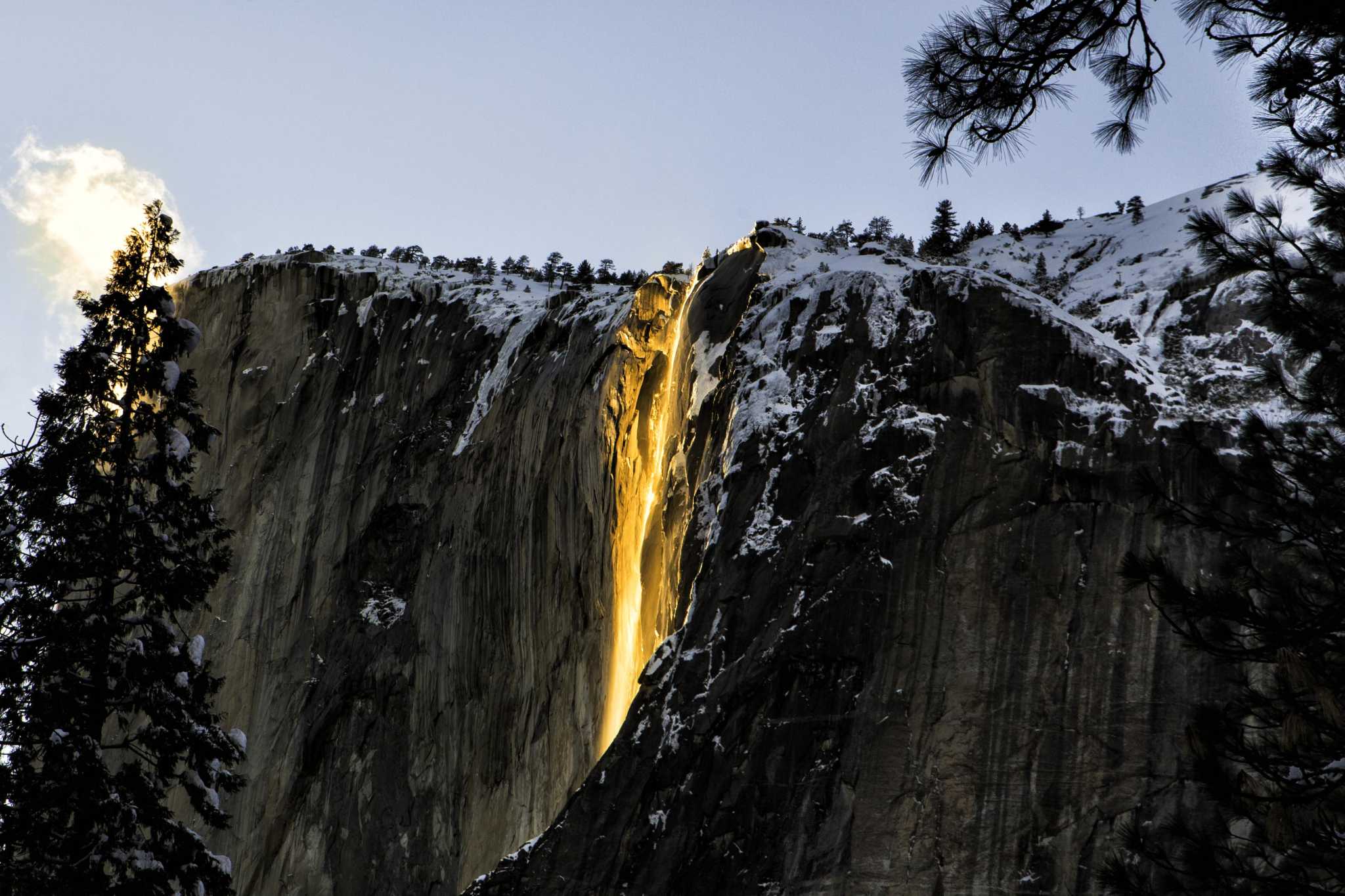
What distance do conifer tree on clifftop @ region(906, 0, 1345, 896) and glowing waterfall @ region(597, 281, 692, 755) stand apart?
16.0 m

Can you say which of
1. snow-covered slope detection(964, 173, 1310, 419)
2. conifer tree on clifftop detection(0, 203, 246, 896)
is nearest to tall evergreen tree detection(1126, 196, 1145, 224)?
snow-covered slope detection(964, 173, 1310, 419)

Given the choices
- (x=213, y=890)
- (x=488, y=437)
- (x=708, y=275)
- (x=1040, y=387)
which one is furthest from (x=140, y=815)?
(x=488, y=437)

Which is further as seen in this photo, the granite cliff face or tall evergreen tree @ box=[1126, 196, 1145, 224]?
tall evergreen tree @ box=[1126, 196, 1145, 224]

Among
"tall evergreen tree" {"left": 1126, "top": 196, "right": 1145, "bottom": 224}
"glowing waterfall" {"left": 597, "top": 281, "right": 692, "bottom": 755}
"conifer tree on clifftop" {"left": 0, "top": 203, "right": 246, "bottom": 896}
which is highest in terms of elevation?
"tall evergreen tree" {"left": 1126, "top": 196, "right": 1145, "bottom": 224}

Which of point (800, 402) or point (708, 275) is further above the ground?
point (708, 275)

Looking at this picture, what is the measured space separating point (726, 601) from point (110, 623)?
33.7ft

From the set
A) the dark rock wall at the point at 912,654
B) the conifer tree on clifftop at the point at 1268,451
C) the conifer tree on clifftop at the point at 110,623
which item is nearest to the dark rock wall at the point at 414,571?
the dark rock wall at the point at 912,654

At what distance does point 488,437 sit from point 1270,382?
86.1 feet

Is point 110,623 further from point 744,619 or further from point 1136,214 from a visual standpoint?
point 1136,214

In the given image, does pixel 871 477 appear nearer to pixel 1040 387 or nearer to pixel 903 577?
pixel 903 577

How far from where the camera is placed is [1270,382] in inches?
392

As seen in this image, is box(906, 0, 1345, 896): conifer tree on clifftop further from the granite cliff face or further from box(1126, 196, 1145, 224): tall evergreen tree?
box(1126, 196, 1145, 224): tall evergreen tree

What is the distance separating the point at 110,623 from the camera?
14719mm

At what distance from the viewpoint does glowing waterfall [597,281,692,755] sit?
26312 mm
